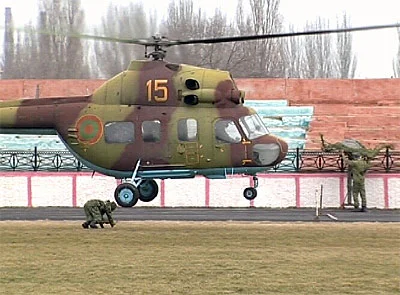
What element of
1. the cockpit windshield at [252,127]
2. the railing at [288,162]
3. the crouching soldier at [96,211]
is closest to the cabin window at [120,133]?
the crouching soldier at [96,211]

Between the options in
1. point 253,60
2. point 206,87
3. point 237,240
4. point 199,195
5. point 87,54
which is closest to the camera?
point 237,240

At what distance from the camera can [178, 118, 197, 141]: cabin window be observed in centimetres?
2227

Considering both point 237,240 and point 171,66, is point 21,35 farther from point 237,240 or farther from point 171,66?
point 237,240

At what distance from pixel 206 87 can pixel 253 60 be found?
26.9 m

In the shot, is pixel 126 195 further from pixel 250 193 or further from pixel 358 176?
pixel 358 176

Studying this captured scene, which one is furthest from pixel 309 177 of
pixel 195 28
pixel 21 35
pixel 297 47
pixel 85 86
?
pixel 297 47

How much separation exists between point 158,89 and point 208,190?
526 inches

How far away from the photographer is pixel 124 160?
74.1ft

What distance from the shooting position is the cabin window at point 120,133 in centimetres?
2250

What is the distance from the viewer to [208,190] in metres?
35.2

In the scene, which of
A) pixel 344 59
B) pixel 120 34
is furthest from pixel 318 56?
pixel 120 34

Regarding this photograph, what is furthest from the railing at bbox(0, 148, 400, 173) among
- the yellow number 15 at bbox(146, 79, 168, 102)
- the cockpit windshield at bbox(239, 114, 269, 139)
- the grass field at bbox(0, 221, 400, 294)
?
the yellow number 15 at bbox(146, 79, 168, 102)

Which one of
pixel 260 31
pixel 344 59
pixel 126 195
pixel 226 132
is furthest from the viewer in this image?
pixel 344 59

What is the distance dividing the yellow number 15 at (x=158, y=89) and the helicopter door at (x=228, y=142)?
1.32 m
